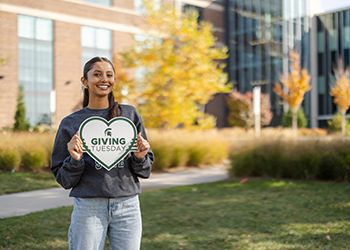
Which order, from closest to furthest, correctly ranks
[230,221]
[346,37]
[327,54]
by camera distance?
[230,221]
[346,37]
[327,54]

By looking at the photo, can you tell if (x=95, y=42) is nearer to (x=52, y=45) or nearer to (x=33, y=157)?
(x=52, y=45)

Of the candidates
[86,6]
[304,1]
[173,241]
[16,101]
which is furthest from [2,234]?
[304,1]

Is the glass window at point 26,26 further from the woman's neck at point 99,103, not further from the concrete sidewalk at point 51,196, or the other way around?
the woman's neck at point 99,103

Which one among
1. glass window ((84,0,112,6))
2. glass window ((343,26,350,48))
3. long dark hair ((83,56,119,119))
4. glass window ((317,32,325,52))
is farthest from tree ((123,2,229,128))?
glass window ((317,32,325,52))

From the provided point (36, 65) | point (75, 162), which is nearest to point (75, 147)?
point (75, 162)

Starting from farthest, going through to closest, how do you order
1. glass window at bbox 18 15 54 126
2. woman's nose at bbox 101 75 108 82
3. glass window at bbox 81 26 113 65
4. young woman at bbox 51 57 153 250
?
glass window at bbox 81 26 113 65 < glass window at bbox 18 15 54 126 < woman's nose at bbox 101 75 108 82 < young woman at bbox 51 57 153 250

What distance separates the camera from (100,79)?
9.32 feet

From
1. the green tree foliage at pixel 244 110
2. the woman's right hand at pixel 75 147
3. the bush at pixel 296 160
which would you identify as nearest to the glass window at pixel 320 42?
the green tree foliage at pixel 244 110

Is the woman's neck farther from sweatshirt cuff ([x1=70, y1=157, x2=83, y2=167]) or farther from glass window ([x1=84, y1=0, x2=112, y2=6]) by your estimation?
glass window ([x1=84, y1=0, x2=112, y2=6])

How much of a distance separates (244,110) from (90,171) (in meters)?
37.0

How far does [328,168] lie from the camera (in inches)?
434

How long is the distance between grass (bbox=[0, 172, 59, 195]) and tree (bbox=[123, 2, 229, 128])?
6.28 meters

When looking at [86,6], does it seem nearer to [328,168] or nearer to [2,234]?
[328,168]

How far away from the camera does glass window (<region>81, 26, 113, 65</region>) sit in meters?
32.6
